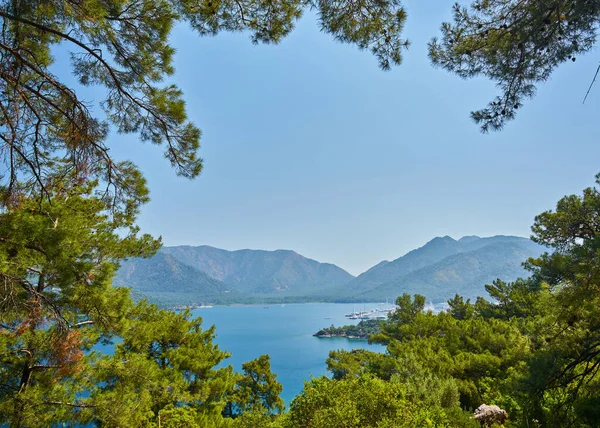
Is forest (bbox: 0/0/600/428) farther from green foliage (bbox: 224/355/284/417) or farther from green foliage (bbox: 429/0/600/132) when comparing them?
green foliage (bbox: 224/355/284/417)

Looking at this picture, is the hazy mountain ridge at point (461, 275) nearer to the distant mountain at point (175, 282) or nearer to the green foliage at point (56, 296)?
the distant mountain at point (175, 282)

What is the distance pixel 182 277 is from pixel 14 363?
199446 millimetres

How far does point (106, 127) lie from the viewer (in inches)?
110

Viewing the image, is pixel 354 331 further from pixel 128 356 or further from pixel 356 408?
pixel 356 408

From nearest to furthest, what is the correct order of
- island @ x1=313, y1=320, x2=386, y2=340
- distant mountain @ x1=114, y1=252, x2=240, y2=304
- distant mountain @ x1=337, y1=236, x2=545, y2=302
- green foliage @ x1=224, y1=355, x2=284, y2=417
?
green foliage @ x1=224, y1=355, x2=284, y2=417
island @ x1=313, y1=320, x2=386, y2=340
distant mountain @ x1=337, y1=236, x2=545, y2=302
distant mountain @ x1=114, y1=252, x2=240, y2=304

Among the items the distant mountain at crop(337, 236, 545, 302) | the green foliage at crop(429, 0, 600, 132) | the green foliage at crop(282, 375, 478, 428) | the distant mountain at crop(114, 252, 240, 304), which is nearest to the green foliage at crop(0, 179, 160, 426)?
the green foliage at crop(282, 375, 478, 428)

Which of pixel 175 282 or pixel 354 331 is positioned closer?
pixel 354 331

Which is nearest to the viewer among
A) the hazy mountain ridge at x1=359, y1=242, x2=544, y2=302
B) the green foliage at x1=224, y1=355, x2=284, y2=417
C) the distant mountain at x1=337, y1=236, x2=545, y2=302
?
the green foliage at x1=224, y1=355, x2=284, y2=417

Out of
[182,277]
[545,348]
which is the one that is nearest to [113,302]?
[545,348]

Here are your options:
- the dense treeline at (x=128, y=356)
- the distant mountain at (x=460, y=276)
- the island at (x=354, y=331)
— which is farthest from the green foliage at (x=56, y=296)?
the distant mountain at (x=460, y=276)

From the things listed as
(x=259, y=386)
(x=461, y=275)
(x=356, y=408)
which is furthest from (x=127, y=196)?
(x=461, y=275)

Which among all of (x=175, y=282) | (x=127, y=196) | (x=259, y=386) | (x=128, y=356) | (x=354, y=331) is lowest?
(x=354, y=331)

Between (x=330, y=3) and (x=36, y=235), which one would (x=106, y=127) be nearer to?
(x=36, y=235)

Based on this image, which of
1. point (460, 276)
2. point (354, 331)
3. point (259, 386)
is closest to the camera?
point (259, 386)
